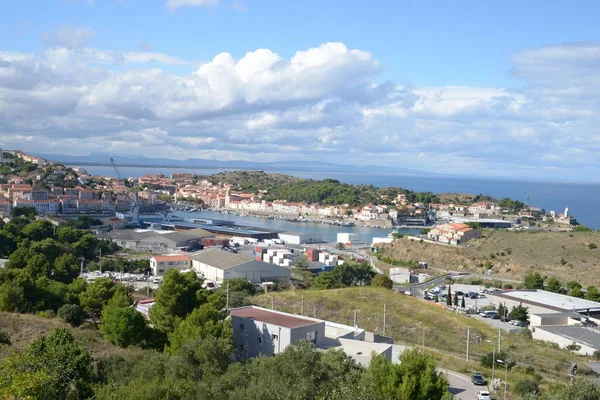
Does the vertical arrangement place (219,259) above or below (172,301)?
below

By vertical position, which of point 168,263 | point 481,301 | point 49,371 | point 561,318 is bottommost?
point 481,301

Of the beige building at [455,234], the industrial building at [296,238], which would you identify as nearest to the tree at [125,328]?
the beige building at [455,234]

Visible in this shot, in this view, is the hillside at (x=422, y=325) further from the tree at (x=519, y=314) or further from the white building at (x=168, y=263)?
the white building at (x=168, y=263)

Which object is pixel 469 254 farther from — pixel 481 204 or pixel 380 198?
pixel 380 198

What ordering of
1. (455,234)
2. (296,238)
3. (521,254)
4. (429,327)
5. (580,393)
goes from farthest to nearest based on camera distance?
(296,238) < (455,234) < (521,254) < (429,327) < (580,393)

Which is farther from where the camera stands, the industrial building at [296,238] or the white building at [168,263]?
the industrial building at [296,238]

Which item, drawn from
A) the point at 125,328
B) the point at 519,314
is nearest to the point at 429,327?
the point at 519,314

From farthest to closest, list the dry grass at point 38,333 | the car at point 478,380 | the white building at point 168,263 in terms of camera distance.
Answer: the white building at point 168,263
the car at point 478,380
the dry grass at point 38,333

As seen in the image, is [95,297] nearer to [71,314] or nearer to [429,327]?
[71,314]
